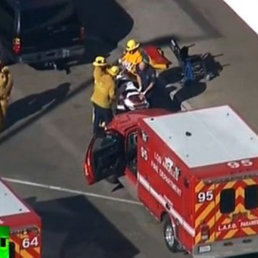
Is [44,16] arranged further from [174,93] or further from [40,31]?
[174,93]

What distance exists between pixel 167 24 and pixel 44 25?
313cm

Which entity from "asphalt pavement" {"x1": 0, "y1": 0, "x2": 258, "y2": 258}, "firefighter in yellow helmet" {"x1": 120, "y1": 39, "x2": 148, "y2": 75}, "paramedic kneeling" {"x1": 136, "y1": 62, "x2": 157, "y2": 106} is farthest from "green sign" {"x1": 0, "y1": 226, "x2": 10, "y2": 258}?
"firefighter in yellow helmet" {"x1": 120, "y1": 39, "x2": 148, "y2": 75}

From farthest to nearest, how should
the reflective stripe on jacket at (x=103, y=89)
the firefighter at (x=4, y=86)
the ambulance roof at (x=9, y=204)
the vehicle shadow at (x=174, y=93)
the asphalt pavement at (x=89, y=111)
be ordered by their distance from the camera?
1. the vehicle shadow at (x=174, y=93)
2. the firefighter at (x=4, y=86)
3. the reflective stripe on jacket at (x=103, y=89)
4. the asphalt pavement at (x=89, y=111)
5. the ambulance roof at (x=9, y=204)

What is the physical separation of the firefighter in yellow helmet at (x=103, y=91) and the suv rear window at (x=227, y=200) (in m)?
4.71

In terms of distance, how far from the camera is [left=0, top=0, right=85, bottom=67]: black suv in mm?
36594

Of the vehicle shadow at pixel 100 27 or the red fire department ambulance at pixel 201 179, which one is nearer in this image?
the red fire department ambulance at pixel 201 179

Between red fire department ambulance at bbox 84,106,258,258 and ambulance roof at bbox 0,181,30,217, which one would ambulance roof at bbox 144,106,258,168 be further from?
ambulance roof at bbox 0,181,30,217

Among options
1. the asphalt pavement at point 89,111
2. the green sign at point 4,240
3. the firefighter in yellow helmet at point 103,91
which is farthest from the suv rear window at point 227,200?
the firefighter in yellow helmet at point 103,91

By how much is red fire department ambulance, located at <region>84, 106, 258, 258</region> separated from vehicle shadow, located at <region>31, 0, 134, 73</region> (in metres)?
6.18

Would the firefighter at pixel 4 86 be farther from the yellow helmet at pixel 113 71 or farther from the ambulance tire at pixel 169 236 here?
the ambulance tire at pixel 169 236

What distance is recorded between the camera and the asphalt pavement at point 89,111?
3116 cm

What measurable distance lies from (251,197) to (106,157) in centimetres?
331

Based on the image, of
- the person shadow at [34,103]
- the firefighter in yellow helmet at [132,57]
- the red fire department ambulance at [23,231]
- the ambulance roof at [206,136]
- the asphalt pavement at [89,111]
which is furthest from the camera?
the person shadow at [34,103]

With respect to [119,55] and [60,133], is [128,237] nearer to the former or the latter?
[60,133]
